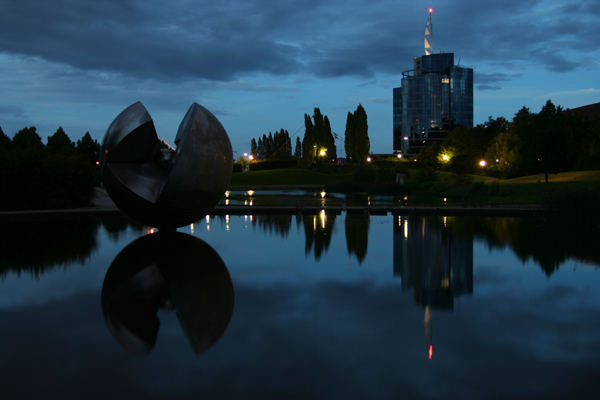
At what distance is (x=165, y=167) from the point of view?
42.2ft

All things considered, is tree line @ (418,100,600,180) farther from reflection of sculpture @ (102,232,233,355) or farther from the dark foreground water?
reflection of sculpture @ (102,232,233,355)

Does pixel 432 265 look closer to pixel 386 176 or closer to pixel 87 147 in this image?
pixel 386 176

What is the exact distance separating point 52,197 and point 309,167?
51365mm

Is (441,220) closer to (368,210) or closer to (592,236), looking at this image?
(368,210)

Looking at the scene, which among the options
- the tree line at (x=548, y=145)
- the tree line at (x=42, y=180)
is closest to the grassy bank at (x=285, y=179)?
the tree line at (x=548, y=145)

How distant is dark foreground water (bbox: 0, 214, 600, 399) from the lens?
466 cm

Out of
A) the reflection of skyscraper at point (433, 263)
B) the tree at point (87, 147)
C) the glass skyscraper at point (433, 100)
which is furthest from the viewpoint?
the glass skyscraper at point (433, 100)

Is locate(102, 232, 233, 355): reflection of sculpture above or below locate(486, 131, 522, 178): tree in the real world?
below

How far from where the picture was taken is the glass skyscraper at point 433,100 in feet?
445

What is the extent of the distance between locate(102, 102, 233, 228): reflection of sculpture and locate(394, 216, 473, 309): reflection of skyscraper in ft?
15.3

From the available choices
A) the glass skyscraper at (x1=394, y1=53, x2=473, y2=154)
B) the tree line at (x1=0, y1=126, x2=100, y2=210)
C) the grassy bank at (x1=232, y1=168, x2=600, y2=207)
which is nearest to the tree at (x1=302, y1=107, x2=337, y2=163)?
the grassy bank at (x1=232, y1=168, x2=600, y2=207)

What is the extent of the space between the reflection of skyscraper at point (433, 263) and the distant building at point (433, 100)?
12553 cm

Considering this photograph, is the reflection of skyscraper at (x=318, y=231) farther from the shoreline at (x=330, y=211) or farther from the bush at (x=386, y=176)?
the bush at (x=386, y=176)

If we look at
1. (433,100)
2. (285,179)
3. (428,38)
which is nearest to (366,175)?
(285,179)
